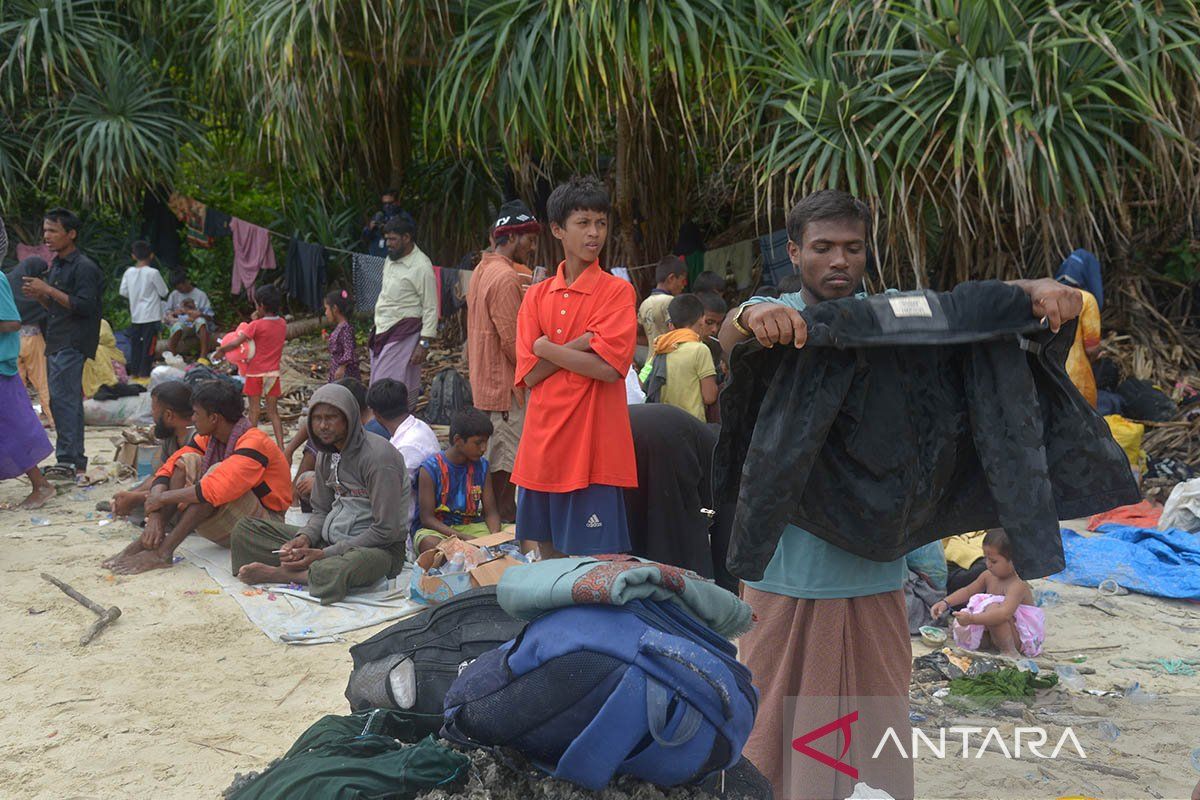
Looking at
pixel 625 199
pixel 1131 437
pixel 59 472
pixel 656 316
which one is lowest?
pixel 1131 437

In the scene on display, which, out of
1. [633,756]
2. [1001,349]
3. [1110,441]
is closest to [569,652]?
[633,756]

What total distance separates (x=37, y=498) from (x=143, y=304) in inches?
176

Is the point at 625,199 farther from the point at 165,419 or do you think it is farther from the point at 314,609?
the point at 314,609

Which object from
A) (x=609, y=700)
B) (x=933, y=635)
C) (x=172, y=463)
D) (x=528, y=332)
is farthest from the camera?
(x=172, y=463)

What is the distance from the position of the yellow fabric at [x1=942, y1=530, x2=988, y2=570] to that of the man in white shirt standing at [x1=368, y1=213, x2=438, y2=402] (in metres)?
3.83

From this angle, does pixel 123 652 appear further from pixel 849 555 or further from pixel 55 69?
pixel 55 69

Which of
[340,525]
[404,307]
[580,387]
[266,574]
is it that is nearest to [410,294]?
[404,307]

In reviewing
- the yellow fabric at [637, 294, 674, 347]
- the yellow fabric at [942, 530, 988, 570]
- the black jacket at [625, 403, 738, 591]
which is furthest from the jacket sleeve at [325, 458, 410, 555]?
the yellow fabric at [942, 530, 988, 570]

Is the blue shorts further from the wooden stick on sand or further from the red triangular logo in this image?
the wooden stick on sand

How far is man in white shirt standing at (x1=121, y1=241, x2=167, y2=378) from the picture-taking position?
427 inches

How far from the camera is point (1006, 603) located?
4.34 meters

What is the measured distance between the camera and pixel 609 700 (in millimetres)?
1564

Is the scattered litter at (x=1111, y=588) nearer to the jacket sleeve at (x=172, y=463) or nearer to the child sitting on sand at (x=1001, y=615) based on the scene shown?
the child sitting on sand at (x=1001, y=615)

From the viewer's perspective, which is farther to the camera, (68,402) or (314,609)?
(68,402)
